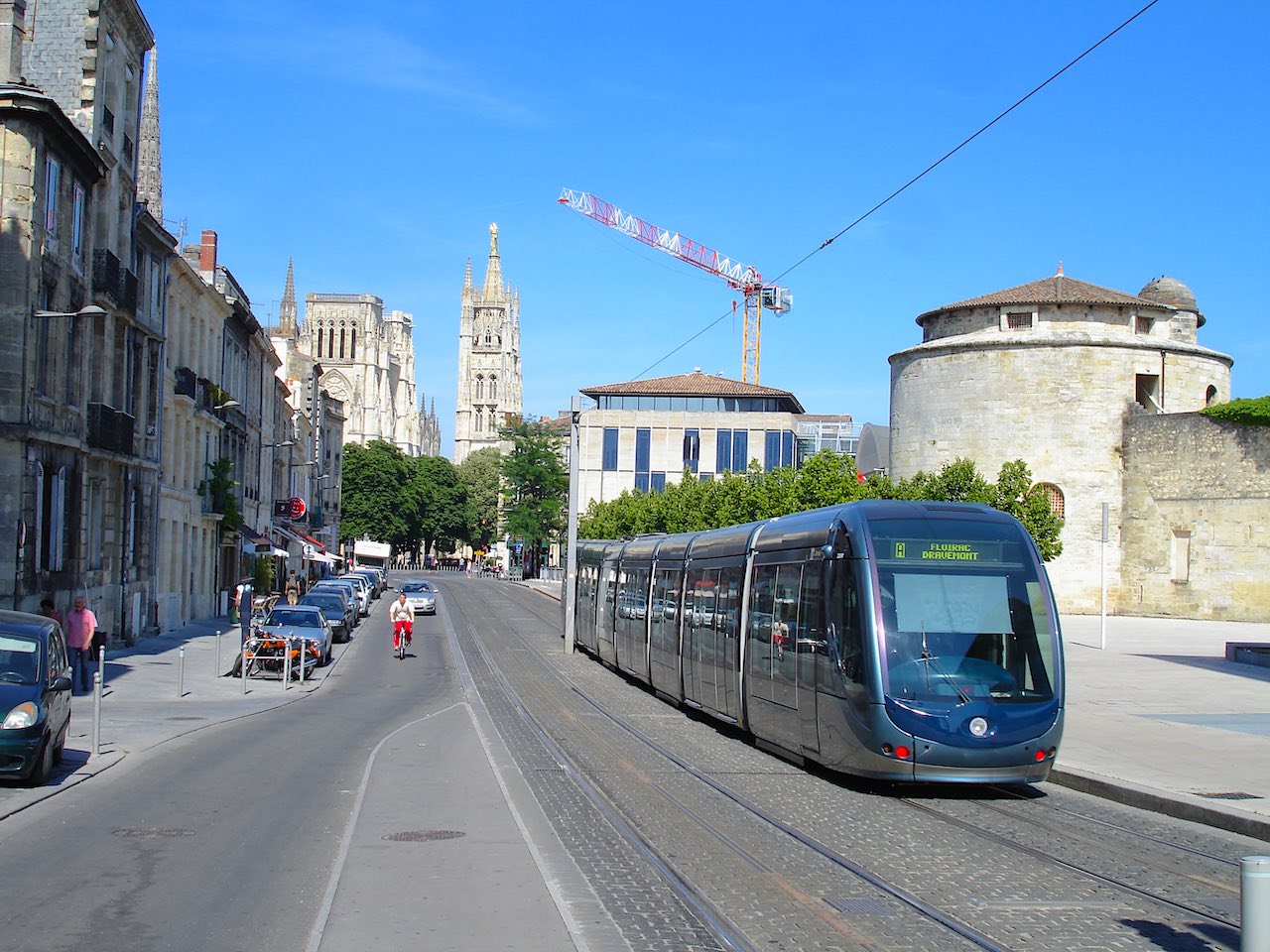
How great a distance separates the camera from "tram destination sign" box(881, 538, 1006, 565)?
13.6 m

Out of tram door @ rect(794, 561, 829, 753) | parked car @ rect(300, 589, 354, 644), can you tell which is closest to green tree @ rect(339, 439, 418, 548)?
parked car @ rect(300, 589, 354, 644)

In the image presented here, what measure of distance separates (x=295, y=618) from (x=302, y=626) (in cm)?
45

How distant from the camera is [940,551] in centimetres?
1370

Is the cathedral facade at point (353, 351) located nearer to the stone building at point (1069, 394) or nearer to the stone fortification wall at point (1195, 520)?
the stone building at point (1069, 394)

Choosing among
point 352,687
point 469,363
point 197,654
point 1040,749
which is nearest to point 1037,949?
point 1040,749

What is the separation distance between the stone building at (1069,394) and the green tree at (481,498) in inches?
3242

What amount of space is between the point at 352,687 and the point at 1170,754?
16484 millimetres

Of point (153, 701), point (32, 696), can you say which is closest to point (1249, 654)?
point (153, 701)

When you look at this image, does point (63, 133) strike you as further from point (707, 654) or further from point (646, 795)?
point (646, 795)

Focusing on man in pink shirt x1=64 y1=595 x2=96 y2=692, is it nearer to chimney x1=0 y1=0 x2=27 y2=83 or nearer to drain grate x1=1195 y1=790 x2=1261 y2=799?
chimney x1=0 y1=0 x2=27 y2=83

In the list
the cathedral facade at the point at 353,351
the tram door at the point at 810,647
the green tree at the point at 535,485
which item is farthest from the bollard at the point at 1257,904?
the cathedral facade at the point at 353,351

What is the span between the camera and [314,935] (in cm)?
719

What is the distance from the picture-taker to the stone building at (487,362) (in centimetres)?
19188

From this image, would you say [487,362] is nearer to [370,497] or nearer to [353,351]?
[353,351]
